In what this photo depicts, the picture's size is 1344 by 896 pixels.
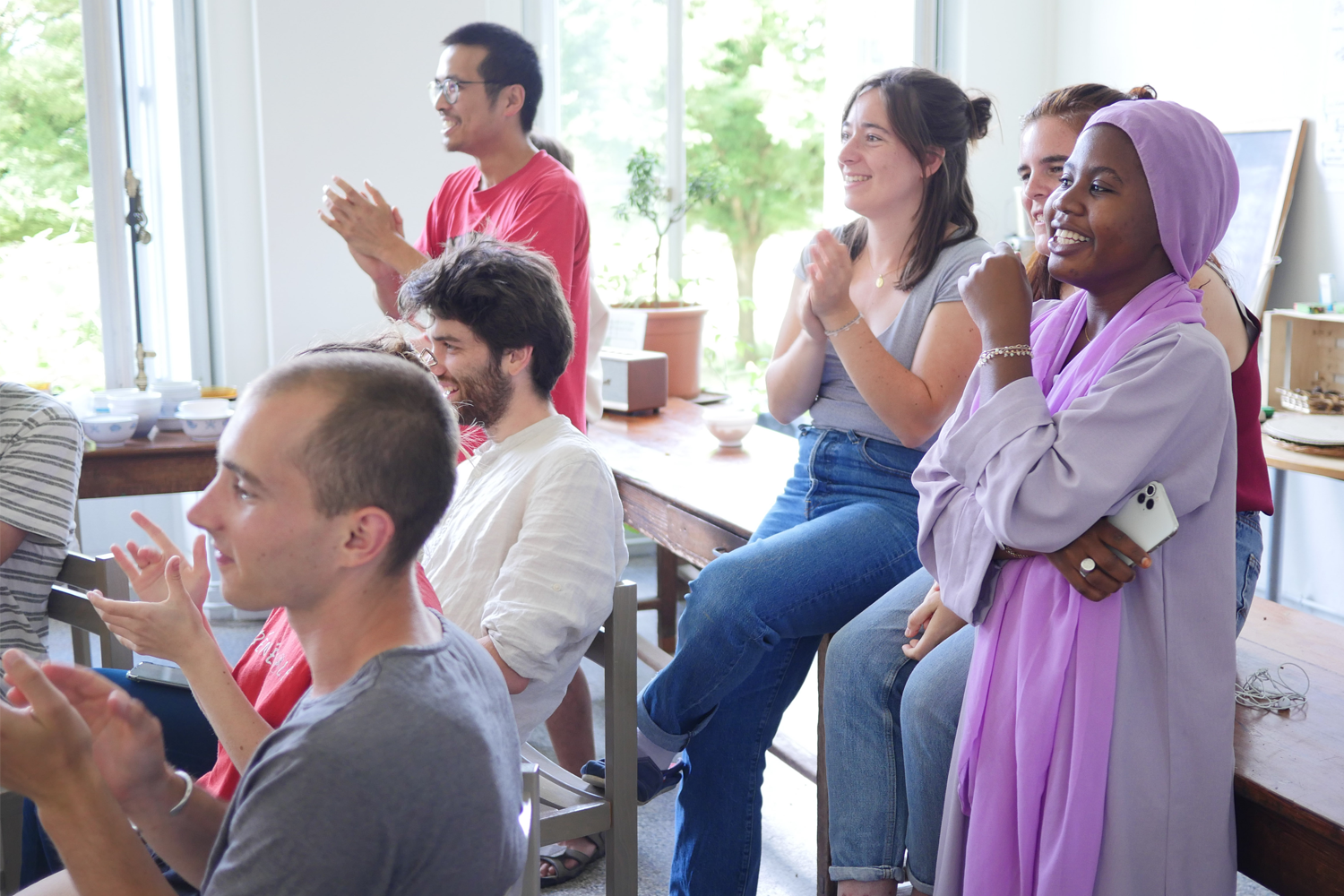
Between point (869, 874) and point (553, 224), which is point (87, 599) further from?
point (869, 874)

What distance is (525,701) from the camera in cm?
163

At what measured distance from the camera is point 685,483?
2514mm

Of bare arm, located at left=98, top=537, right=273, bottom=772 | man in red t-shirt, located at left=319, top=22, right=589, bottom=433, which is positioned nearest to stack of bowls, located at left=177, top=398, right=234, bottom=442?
man in red t-shirt, located at left=319, top=22, right=589, bottom=433

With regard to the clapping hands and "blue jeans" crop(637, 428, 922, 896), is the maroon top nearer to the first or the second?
the clapping hands

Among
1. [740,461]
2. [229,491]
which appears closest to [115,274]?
[740,461]

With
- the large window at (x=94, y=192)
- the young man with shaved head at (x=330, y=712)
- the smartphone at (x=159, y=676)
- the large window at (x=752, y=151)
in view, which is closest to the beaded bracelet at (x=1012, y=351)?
the young man with shaved head at (x=330, y=712)

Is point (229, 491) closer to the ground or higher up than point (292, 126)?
closer to the ground

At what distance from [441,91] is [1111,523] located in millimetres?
1822

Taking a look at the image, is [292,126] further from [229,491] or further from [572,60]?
[229,491]

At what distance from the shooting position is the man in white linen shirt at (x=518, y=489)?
1559 millimetres

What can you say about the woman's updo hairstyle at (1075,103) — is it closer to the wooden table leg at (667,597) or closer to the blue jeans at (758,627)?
the blue jeans at (758,627)

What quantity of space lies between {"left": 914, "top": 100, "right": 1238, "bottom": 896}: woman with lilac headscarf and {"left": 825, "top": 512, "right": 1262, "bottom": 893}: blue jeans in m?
0.12

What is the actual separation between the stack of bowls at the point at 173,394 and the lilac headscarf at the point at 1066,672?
261 centimetres

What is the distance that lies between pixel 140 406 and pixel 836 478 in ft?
6.82
